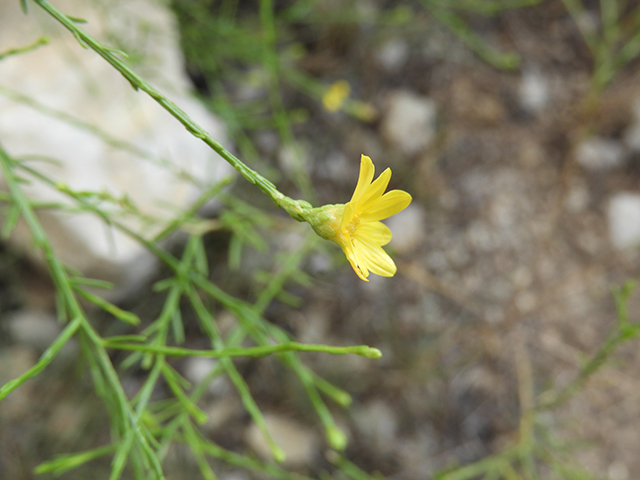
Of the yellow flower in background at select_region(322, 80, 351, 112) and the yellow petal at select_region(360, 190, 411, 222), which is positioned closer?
the yellow petal at select_region(360, 190, 411, 222)

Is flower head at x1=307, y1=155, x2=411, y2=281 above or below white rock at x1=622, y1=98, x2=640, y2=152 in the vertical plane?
below

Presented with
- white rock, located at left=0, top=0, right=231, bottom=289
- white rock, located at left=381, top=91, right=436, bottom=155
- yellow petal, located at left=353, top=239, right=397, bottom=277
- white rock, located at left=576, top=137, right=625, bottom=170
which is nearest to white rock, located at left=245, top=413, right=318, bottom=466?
white rock, located at left=0, top=0, right=231, bottom=289

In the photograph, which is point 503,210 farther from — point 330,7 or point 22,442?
point 22,442

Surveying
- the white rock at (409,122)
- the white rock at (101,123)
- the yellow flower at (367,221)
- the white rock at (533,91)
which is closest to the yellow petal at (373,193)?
the yellow flower at (367,221)

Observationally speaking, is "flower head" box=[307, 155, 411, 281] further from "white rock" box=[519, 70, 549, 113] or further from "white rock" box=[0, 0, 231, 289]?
"white rock" box=[519, 70, 549, 113]

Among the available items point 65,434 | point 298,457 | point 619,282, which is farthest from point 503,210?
point 65,434

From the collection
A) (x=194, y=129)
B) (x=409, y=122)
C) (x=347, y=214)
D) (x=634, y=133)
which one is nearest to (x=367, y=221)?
(x=347, y=214)
